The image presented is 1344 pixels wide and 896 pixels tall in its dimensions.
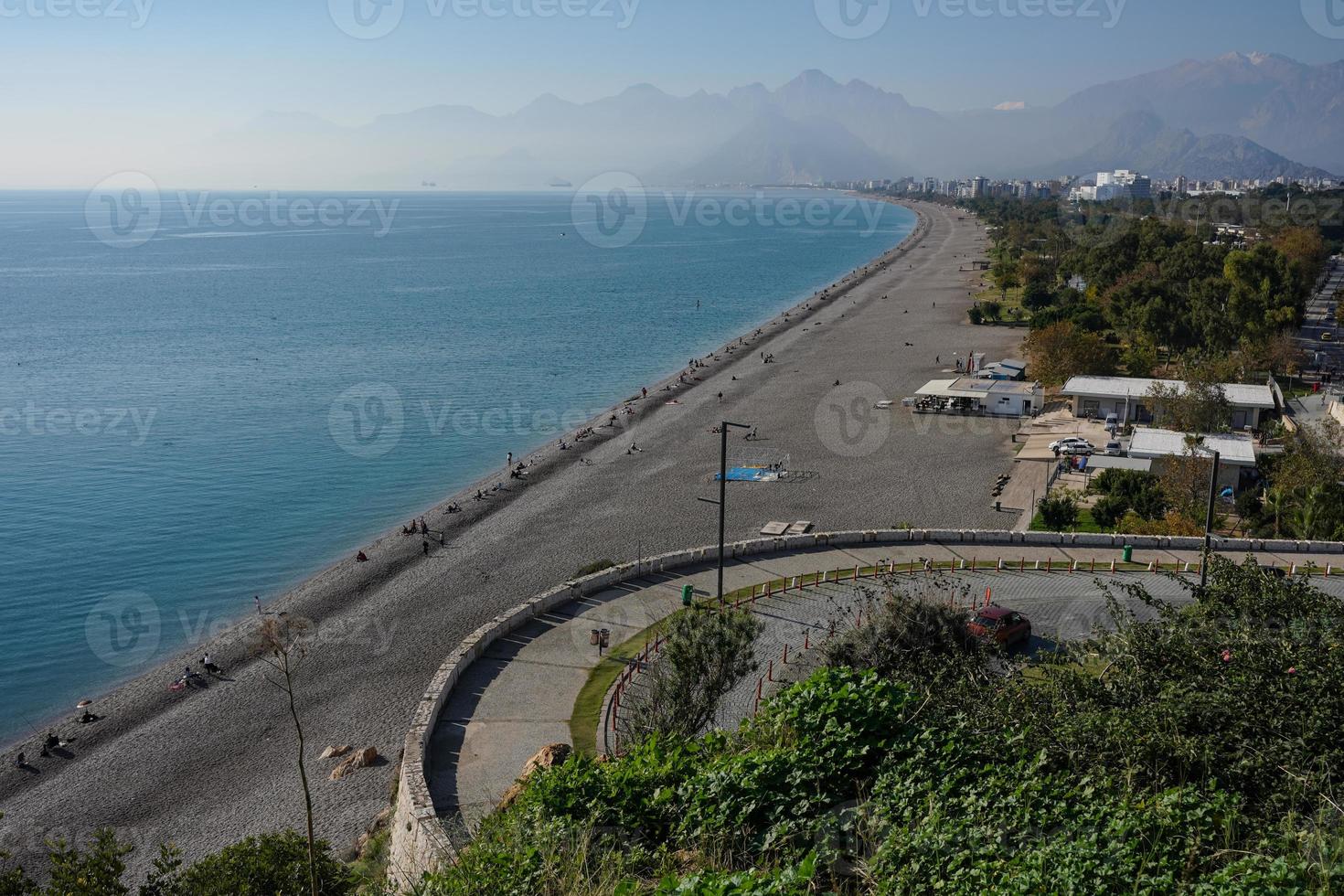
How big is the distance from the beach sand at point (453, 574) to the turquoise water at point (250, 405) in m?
3.21

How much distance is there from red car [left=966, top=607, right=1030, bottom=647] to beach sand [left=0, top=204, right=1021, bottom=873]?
446 inches

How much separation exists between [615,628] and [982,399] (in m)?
31.6

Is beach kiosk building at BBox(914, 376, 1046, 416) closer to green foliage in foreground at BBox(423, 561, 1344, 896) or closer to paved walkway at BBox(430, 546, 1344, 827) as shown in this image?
paved walkway at BBox(430, 546, 1344, 827)

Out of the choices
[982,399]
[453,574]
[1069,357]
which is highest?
[1069,357]

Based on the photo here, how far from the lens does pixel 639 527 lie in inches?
1297

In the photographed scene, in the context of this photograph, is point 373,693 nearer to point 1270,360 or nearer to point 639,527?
point 639,527

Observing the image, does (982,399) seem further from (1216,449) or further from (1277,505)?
(1277,505)

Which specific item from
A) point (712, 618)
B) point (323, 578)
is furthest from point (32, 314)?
point (712, 618)

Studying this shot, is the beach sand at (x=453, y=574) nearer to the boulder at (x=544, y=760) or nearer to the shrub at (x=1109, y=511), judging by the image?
the shrub at (x=1109, y=511)

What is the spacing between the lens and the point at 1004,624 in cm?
1952

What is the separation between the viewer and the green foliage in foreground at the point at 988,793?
7.14m

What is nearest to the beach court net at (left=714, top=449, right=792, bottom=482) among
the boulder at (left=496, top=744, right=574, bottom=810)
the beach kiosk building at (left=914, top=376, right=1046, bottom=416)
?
the beach kiosk building at (left=914, top=376, right=1046, bottom=416)

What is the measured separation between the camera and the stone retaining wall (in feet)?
42.8

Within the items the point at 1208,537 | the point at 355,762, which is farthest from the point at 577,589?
the point at 1208,537
